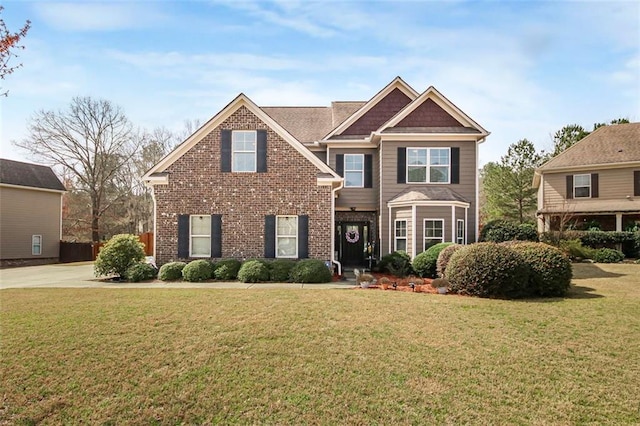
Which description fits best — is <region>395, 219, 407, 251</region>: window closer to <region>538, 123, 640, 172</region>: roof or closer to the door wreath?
the door wreath

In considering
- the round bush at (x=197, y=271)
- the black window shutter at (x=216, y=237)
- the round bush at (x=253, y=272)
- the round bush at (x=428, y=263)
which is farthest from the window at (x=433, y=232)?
the round bush at (x=197, y=271)

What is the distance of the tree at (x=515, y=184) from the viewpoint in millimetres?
33875

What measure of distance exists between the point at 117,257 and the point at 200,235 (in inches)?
117

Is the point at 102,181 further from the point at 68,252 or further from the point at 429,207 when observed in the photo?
the point at 429,207

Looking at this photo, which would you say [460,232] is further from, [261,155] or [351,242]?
[261,155]

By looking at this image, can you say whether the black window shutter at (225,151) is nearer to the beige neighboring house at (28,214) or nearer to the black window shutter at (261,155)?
the black window shutter at (261,155)

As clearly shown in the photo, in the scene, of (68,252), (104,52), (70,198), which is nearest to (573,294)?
(104,52)

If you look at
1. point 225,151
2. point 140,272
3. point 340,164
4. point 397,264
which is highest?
point 340,164

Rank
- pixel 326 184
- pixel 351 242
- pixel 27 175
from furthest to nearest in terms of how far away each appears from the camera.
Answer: pixel 27 175 < pixel 351 242 < pixel 326 184

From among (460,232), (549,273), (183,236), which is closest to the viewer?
(549,273)

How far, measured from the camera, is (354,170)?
19.7 meters

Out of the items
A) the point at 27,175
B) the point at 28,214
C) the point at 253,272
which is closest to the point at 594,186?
the point at 253,272

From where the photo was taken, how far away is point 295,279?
13.7m

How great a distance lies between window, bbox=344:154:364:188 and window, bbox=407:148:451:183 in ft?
7.94
